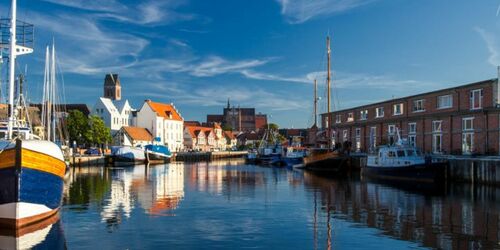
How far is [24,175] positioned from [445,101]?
154 ft

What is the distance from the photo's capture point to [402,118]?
2505 inches

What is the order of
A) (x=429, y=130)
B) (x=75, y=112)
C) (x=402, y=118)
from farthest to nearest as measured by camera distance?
(x=75, y=112) → (x=402, y=118) → (x=429, y=130)

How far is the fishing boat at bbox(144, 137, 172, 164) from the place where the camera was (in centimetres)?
9444

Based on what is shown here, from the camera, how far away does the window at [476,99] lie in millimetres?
49500

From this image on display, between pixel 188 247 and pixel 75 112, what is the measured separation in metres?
88.8

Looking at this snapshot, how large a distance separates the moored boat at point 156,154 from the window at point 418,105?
165 ft

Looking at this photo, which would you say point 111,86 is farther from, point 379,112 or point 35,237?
point 35,237

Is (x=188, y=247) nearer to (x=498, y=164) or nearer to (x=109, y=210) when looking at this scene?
(x=109, y=210)

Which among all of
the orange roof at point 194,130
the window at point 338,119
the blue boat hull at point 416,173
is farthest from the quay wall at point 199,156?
the blue boat hull at point 416,173

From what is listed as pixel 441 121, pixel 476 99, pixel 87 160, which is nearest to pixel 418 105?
pixel 441 121

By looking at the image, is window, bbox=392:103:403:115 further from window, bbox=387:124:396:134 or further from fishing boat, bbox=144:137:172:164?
fishing boat, bbox=144:137:172:164

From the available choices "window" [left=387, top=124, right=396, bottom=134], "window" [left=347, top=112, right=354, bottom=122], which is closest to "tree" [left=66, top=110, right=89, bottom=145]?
"window" [left=347, top=112, right=354, bottom=122]

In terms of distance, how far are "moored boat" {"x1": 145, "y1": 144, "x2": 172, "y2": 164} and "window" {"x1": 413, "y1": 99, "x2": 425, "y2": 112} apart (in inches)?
1981

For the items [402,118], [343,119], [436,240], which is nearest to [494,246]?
[436,240]
